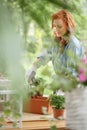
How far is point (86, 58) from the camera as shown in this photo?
1.13 m

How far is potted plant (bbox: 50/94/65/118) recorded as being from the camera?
192 cm

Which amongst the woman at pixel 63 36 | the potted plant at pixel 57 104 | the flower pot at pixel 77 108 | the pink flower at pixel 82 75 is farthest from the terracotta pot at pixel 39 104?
the woman at pixel 63 36

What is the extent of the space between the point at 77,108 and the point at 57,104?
70 centimetres

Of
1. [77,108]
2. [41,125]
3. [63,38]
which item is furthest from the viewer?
[41,125]

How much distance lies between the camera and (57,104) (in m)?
2.00

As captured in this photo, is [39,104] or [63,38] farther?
[39,104]

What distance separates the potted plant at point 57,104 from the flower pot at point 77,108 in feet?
1.86

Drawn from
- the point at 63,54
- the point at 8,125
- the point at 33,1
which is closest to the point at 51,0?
the point at 33,1

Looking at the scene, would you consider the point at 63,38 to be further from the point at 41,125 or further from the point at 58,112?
the point at 58,112

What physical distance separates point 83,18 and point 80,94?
954 mm

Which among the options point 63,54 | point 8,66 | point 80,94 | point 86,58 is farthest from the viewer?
point 80,94

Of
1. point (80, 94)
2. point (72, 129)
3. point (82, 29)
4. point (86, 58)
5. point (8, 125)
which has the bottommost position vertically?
point (8, 125)

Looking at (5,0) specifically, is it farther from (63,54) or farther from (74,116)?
(74,116)

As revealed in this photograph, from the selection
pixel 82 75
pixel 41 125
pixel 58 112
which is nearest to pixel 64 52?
pixel 82 75
